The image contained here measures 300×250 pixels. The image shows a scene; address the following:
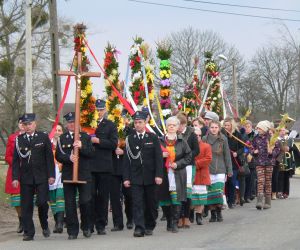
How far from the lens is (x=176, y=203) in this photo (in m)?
12.3

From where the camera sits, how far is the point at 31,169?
11.6 metres

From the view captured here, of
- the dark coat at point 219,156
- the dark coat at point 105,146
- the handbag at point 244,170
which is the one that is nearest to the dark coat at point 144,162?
the dark coat at point 105,146

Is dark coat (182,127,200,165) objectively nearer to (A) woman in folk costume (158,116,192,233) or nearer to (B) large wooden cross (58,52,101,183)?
(A) woman in folk costume (158,116,192,233)

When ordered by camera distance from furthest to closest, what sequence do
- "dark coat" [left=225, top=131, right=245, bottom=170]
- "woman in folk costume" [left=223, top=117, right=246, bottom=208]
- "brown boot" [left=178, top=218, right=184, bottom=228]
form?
"dark coat" [left=225, top=131, right=245, bottom=170] → "woman in folk costume" [left=223, top=117, right=246, bottom=208] → "brown boot" [left=178, top=218, right=184, bottom=228]

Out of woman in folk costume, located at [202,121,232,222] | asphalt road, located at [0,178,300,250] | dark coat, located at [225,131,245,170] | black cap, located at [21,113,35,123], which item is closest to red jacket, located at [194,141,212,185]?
woman in folk costume, located at [202,121,232,222]

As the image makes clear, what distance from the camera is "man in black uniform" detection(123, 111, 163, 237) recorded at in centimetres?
1183

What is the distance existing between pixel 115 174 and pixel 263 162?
397 cm

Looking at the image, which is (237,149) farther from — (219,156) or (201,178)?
(201,178)

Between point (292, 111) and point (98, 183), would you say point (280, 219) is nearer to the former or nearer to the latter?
point (98, 183)

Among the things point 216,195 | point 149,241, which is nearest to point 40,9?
point 216,195

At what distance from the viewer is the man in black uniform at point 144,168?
1183 centimetres

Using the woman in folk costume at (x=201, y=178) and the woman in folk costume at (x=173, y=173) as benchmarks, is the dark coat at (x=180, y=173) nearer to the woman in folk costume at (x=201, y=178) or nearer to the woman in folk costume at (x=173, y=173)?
the woman in folk costume at (x=173, y=173)

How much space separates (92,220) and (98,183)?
23.9 inches

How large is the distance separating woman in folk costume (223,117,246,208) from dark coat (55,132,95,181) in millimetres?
5378
